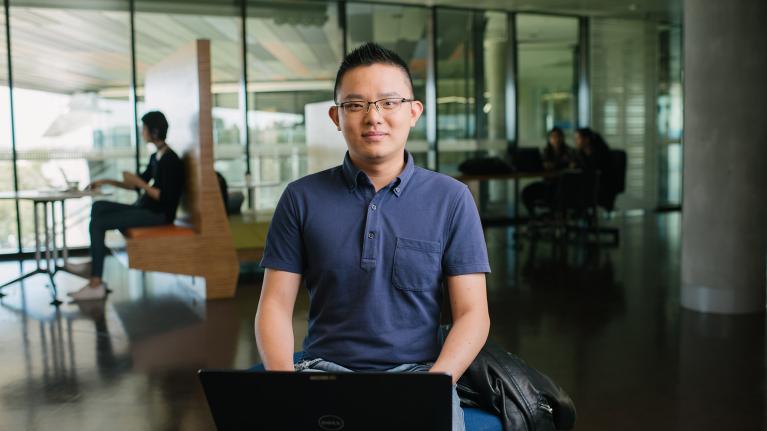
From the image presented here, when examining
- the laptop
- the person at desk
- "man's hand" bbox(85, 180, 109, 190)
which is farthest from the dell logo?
"man's hand" bbox(85, 180, 109, 190)

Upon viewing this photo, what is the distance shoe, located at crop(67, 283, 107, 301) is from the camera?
6.15 meters

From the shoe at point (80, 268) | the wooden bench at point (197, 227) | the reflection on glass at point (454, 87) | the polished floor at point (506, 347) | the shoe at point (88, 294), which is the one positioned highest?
the reflection on glass at point (454, 87)

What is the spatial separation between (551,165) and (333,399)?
841cm

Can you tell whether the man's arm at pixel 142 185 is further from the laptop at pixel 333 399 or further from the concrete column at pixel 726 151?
the laptop at pixel 333 399

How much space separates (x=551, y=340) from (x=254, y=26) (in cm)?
642

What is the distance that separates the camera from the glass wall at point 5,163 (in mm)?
8445

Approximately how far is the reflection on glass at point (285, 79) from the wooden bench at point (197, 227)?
3308mm

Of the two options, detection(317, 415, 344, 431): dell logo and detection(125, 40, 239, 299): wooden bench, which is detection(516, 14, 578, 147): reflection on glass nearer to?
detection(125, 40, 239, 299): wooden bench

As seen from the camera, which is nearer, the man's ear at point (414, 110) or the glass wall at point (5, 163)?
the man's ear at point (414, 110)

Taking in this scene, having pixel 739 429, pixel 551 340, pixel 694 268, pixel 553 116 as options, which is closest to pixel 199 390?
pixel 551 340

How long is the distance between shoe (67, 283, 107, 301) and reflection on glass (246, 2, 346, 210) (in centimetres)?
357

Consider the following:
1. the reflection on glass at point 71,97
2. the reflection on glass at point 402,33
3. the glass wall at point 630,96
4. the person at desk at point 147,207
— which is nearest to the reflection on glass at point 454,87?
the reflection on glass at point 402,33

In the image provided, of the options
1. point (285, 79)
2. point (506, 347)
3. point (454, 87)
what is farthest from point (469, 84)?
point (506, 347)

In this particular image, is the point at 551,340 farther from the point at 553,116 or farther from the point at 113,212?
the point at 553,116
